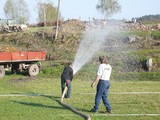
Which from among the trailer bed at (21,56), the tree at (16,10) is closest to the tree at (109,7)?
the tree at (16,10)

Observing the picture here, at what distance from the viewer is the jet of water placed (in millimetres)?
30178

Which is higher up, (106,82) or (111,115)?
(106,82)

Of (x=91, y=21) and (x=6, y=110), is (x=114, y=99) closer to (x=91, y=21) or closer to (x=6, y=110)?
(x=6, y=110)

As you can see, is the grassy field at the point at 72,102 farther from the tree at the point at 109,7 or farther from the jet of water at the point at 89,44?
the tree at the point at 109,7

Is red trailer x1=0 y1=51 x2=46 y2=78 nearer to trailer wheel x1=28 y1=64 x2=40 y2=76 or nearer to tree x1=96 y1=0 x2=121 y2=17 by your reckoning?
trailer wheel x1=28 y1=64 x2=40 y2=76

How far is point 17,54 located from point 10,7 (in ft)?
209

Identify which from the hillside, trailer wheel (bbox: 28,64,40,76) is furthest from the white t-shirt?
the hillside

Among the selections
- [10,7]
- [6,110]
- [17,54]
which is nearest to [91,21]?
[17,54]

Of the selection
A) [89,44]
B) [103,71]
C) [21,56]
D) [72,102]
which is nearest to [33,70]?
[21,56]

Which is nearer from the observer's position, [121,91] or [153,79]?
[121,91]

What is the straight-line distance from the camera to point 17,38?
143 ft

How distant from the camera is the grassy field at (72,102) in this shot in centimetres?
1324

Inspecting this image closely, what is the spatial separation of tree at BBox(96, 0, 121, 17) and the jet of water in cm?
3096

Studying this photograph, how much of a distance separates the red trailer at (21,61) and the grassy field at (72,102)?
11.3 ft
